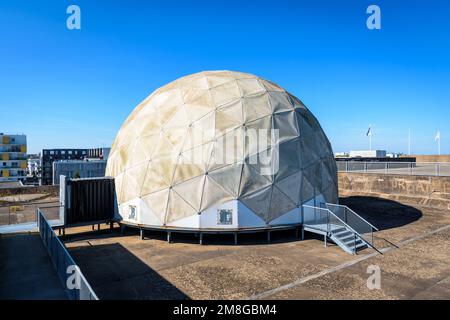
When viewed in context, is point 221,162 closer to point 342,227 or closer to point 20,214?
point 342,227

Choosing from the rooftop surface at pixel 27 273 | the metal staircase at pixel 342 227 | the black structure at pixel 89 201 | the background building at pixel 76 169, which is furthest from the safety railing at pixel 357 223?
the background building at pixel 76 169

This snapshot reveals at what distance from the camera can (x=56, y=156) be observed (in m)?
98.8

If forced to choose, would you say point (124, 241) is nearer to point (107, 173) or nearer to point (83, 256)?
point (83, 256)

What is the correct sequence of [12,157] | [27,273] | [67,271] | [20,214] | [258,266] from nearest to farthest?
[67,271] < [27,273] < [258,266] < [20,214] < [12,157]

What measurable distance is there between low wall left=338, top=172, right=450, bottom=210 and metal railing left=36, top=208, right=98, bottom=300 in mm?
26932

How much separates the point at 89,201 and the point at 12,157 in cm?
8204

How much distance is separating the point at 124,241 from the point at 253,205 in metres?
7.12

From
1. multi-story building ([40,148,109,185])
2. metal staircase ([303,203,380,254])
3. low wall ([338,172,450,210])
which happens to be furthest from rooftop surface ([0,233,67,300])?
multi-story building ([40,148,109,185])

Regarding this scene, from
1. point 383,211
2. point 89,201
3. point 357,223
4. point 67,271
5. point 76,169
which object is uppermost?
point 76,169

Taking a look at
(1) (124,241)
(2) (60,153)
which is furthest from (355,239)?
(2) (60,153)

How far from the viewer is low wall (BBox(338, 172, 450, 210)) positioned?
2436 centimetres

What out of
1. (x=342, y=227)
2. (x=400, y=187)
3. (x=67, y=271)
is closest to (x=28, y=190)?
(x=67, y=271)

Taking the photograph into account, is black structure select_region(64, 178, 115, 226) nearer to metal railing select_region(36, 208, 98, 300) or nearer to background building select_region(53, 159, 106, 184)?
metal railing select_region(36, 208, 98, 300)
